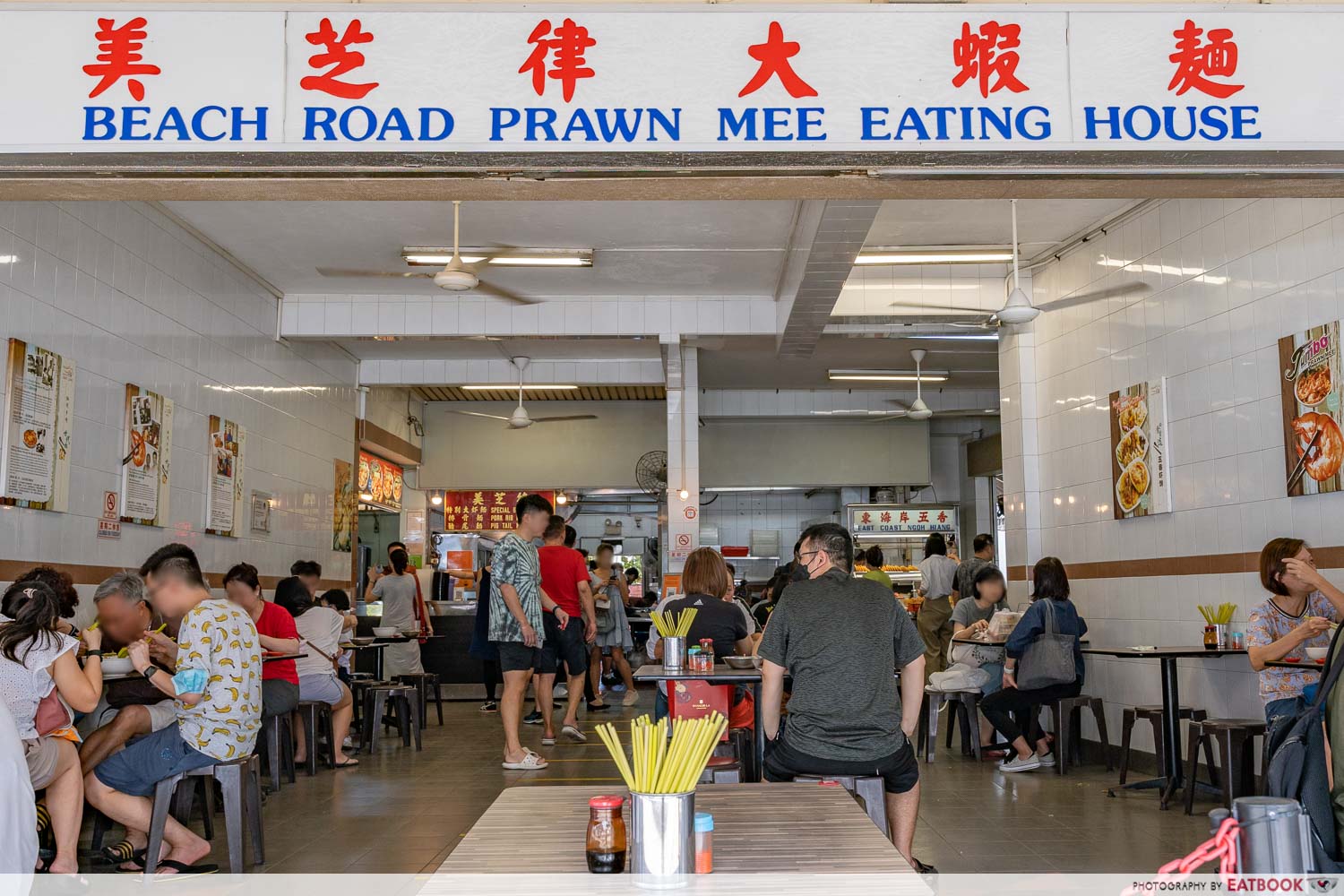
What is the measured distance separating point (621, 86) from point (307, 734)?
5233 millimetres

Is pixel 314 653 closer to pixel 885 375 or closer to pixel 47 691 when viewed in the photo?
pixel 47 691

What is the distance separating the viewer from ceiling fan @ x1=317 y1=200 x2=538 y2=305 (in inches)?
269

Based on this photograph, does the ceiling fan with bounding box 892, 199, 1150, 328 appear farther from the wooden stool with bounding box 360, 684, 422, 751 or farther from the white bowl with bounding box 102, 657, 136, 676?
the white bowl with bounding box 102, 657, 136, 676

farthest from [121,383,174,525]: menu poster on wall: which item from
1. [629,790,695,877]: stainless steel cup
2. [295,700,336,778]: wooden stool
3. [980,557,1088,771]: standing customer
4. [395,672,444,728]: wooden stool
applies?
[629,790,695,877]: stainless steel cup

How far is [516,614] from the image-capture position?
6402mm

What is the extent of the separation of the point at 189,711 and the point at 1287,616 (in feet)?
14.9

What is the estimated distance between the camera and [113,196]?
122 inches

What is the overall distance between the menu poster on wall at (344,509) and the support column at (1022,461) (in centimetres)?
634

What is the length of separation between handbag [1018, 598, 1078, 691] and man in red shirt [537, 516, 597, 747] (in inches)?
110

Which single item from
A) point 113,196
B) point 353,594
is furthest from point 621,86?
point 353,594

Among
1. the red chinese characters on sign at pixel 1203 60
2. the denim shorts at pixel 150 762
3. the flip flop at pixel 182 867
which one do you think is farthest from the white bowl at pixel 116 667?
the red chinese characters on sign at pixel 1203 60

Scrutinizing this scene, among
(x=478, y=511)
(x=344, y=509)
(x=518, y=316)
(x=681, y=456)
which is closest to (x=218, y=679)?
(x=518, y=316)

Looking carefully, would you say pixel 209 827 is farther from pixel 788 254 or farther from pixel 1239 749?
pixel 788 254

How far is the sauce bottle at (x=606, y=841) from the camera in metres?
1.85
